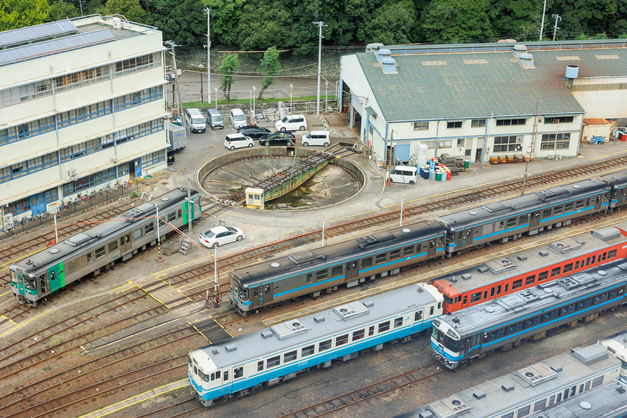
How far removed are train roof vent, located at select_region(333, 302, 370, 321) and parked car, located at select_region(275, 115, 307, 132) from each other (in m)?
45.3

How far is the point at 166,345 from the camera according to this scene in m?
50.6

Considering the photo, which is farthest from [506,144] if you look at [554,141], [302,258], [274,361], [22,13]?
[22,13]

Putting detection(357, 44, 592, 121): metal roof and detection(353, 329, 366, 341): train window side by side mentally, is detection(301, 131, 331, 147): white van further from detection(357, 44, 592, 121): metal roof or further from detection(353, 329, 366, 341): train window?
detection(353, 329, 366, 341): train window

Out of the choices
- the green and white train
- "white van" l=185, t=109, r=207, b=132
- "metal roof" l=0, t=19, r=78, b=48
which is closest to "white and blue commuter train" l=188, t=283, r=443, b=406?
the green and white train

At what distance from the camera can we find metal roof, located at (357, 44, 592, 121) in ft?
267

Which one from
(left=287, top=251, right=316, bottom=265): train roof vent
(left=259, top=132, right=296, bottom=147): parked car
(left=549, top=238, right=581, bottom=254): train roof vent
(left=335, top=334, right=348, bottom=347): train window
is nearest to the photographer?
(left=335, top=334, right=348, bottom=347): train window

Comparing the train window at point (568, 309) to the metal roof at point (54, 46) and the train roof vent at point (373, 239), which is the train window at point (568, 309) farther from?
the metal roof at point (54, 46)

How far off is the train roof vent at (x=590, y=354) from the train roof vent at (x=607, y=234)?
679 inches

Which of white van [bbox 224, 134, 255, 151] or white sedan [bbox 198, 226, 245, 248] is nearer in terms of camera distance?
white sedan [bbox 198, 226, 245, 248]

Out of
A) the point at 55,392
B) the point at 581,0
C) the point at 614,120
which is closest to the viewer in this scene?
the point at 55,392

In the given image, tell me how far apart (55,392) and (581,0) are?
350ft

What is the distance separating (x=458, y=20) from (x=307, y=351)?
8375 centimetres

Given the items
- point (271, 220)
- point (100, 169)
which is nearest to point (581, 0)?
point (271, 220)

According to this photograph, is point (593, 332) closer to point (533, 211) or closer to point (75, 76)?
point (533, 211)
